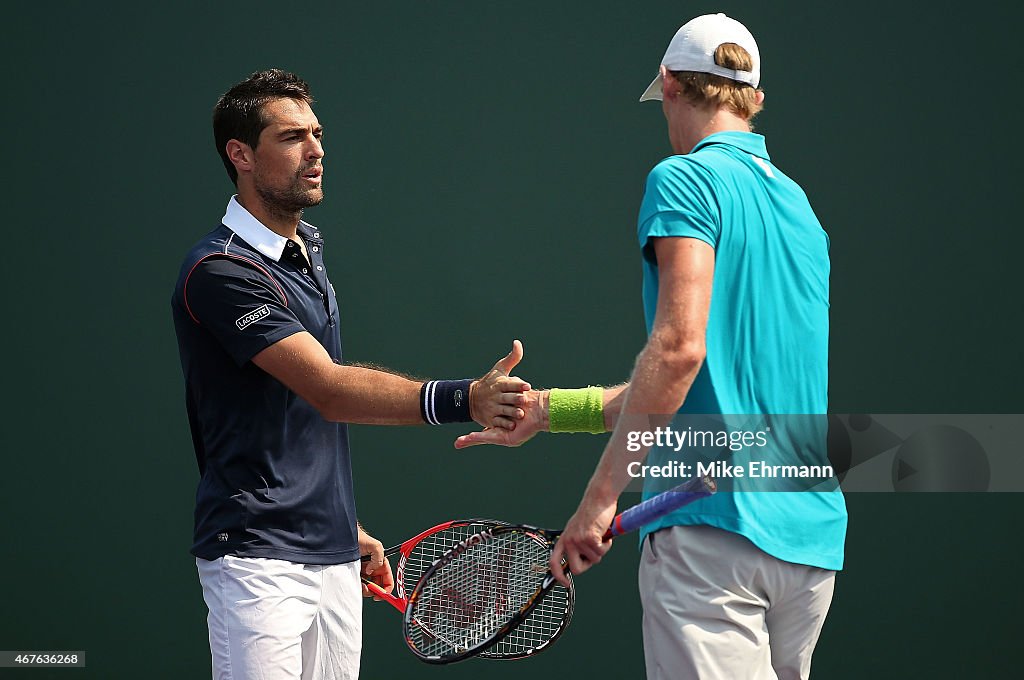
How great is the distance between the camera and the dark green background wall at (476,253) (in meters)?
4.29

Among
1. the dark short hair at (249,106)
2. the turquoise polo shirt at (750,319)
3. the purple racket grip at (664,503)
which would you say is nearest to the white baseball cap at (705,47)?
the turquoise polo shirt at (750,319)

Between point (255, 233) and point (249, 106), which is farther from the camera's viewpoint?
point (249, 106)

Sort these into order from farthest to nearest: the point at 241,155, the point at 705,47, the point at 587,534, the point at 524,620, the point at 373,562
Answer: the point at 373,562 < the point at 241,155 < the point at 524,620 < the point at 705,47 < the point at 587,534

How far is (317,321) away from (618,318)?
180cm

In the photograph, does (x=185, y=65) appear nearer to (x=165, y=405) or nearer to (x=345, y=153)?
(x=345, y=153)

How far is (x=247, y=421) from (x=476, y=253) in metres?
1.88

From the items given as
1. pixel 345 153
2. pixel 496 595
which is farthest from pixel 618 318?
pixel 496 595

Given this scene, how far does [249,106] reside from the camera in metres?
2.85

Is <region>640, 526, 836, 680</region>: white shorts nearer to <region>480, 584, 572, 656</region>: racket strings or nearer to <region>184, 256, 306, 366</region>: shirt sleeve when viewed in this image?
<region>480, 584, 572, 656</region>: racket strings

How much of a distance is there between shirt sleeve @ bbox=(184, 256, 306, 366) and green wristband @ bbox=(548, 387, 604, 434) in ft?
1.91

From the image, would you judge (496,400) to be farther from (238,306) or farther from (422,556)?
(238,306)

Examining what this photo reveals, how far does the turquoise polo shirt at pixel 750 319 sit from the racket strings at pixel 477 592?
43 centimetres

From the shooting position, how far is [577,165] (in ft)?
14.3

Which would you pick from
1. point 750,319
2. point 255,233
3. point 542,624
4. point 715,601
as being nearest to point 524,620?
point 542,624
